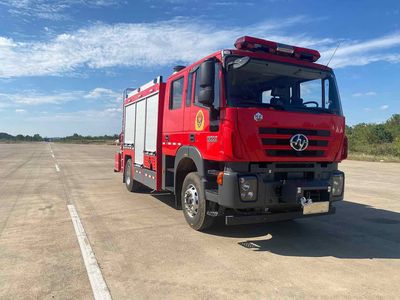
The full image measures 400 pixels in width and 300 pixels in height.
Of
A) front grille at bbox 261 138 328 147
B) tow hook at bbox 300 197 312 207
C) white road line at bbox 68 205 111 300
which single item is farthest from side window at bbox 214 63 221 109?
white road line at bbox 68 205 111 300

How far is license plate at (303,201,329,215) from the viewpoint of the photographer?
600 cm

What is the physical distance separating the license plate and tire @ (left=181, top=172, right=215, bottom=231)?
1554mm

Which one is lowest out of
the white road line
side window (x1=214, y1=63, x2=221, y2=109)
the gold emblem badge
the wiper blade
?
the white road line

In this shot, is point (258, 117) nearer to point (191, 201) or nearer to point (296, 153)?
point (296, 153)

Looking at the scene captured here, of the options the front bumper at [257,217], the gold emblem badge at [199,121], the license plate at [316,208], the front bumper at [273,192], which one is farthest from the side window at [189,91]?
the license plate at [316,208]

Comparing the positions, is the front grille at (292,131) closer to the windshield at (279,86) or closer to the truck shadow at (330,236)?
the windshield at (279,86)

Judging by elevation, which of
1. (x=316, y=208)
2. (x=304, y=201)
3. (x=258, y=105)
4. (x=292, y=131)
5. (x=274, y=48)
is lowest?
(x=316, y=208)

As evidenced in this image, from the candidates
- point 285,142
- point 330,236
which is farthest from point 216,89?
point 330,236

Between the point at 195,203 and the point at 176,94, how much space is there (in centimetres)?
237

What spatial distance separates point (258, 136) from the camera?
5859 mm

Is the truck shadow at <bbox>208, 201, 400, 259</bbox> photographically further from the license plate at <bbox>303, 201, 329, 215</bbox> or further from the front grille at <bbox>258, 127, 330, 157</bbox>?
the front grille at <bbox>258, 127, 330, 157</bbox>

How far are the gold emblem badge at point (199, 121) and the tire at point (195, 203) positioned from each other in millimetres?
810

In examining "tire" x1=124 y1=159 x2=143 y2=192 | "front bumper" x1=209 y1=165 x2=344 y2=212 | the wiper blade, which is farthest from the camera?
"tire" x1=124 y1=159 x2=143 y2=192

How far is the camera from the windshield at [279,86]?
605 cm
